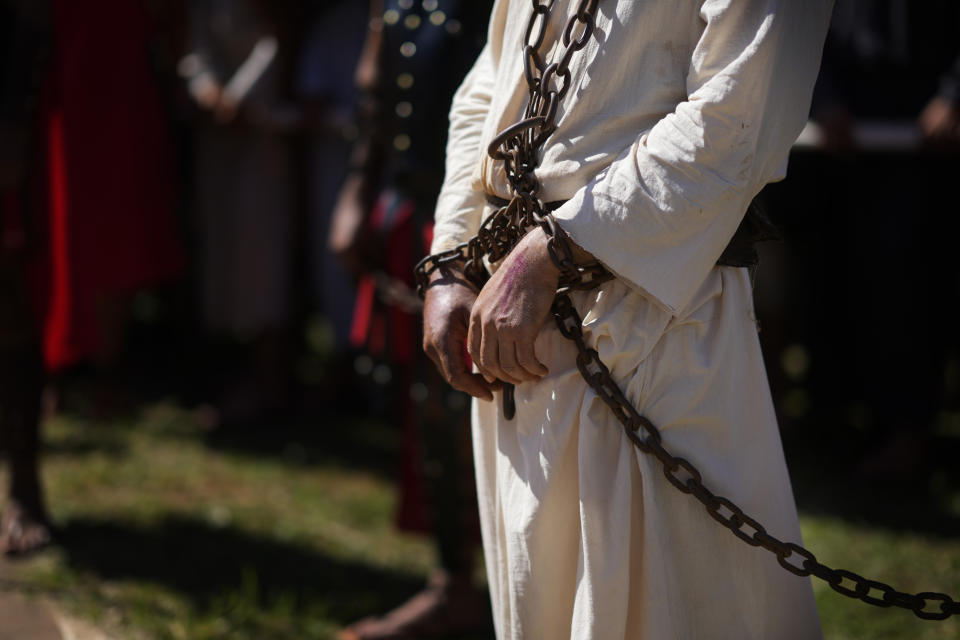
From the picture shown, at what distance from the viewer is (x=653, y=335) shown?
1.43 m

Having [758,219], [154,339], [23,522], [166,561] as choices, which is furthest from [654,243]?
[154,339]

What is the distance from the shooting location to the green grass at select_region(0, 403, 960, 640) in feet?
8.96

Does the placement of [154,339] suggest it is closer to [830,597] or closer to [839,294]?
[839,294]

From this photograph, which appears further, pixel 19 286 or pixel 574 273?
pixel 19 286

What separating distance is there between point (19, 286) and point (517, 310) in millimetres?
2193

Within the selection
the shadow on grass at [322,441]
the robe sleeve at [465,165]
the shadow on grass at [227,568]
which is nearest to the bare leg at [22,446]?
the shadow on grass at [227,568]

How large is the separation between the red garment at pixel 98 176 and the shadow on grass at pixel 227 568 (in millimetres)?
738

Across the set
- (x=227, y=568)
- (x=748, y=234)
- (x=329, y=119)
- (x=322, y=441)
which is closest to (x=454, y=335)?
(x=748, y=234)

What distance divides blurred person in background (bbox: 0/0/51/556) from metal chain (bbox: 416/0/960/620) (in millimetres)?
2018

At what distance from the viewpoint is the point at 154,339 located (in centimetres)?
600

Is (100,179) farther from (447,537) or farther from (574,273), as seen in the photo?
(574,273)

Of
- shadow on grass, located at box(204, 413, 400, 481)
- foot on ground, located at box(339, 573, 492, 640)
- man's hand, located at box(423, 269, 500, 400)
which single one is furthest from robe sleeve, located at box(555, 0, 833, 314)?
shadow on grass, located at box(204, 413, 400, 481)

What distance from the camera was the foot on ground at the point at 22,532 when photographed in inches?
120

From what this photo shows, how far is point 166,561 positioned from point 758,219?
231 centimetres
